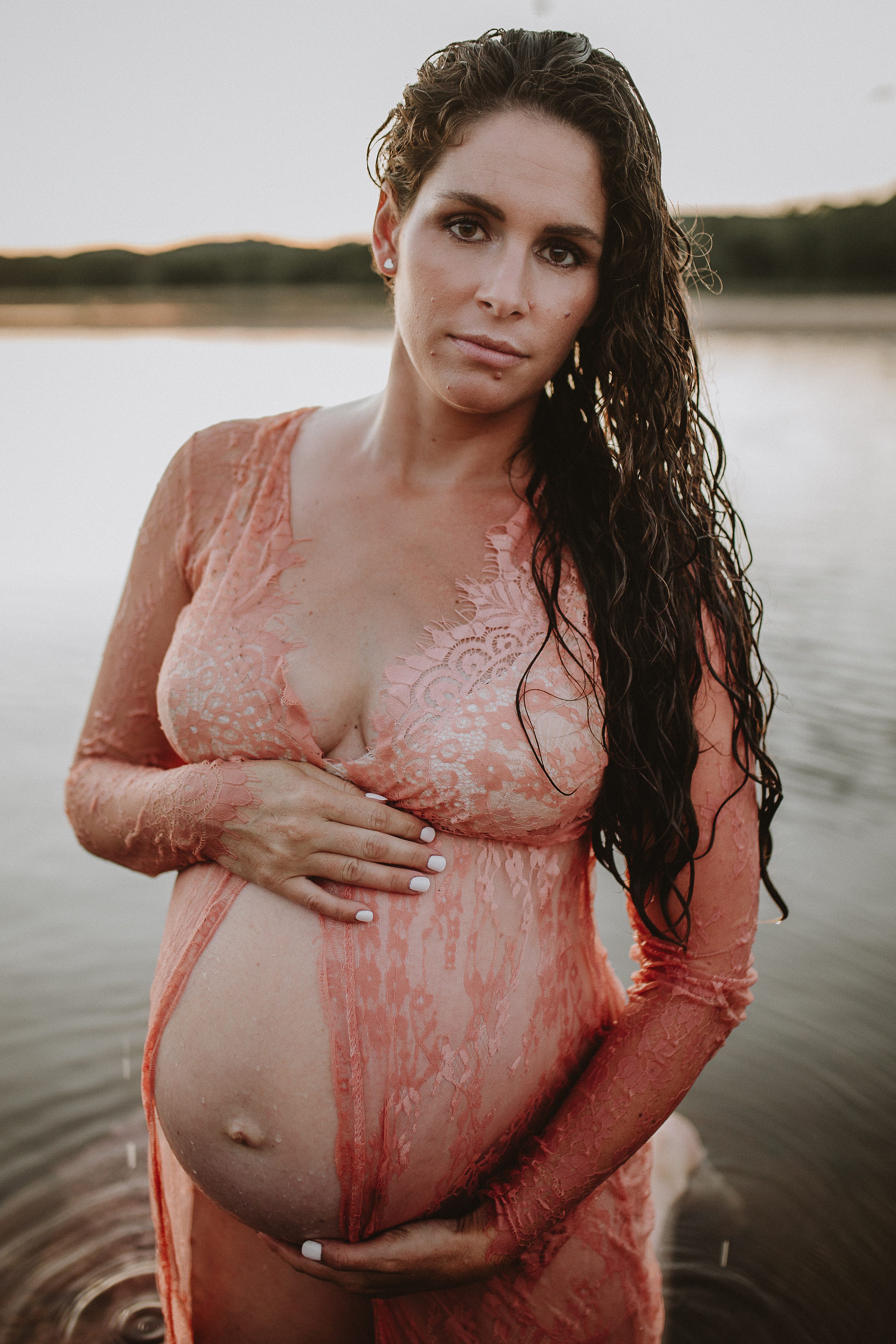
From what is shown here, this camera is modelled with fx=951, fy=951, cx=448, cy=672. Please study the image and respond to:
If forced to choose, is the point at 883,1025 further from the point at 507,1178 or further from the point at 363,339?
the point at 363,339

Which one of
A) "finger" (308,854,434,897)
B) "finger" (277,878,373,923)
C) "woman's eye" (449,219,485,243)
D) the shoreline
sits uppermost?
the shoreline

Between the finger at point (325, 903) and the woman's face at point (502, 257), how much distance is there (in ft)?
2.04

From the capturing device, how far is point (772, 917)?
3.33m

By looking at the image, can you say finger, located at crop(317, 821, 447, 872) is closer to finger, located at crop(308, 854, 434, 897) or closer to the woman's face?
finger, located at crop(308, 854, 434, 897)

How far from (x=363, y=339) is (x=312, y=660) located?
17.0 meters

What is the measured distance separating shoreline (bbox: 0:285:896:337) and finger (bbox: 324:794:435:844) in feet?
58.6

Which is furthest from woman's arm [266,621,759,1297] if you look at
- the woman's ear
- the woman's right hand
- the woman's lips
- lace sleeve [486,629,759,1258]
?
the woman's ear

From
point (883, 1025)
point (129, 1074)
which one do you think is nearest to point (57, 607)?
point (129, 1074)

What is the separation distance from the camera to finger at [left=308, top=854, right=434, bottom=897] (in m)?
1.14

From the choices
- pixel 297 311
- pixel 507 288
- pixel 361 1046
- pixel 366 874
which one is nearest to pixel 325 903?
pixel 366 874

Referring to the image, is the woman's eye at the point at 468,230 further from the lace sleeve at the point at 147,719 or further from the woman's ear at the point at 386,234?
the lace sleeve at the point at 147,719

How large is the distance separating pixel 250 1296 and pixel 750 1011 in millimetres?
2027

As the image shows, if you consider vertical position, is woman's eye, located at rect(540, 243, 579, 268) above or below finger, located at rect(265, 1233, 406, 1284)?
above

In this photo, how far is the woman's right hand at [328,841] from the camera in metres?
1.14
